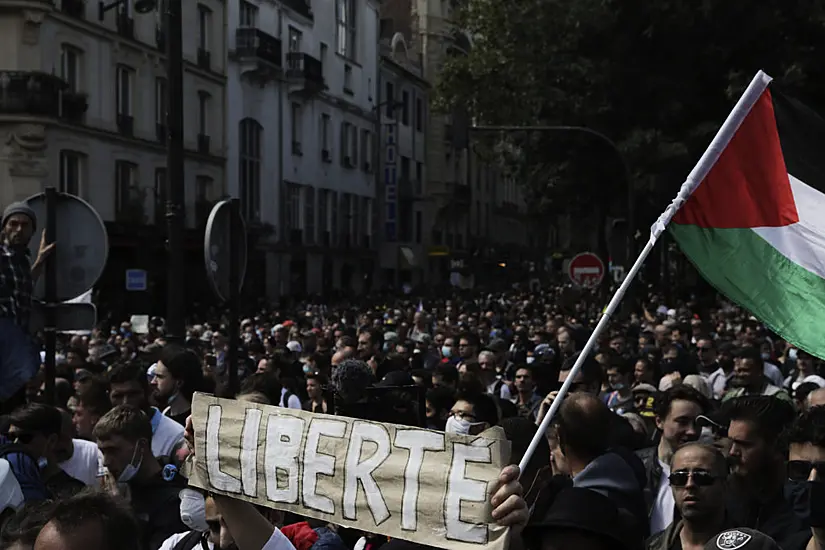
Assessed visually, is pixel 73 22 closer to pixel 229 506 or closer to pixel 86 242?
pixel 86 242

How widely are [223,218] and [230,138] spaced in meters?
32.9

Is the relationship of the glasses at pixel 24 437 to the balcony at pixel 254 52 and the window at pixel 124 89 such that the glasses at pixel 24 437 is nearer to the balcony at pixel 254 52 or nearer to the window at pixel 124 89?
the window at pixel 124 89

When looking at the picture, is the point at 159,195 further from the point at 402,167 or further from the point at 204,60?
the point at 402,167

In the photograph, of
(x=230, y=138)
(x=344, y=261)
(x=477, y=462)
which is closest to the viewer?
(x=477, y=462)

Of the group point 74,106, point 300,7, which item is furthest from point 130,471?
point 300,7

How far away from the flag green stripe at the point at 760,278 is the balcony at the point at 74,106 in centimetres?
2690

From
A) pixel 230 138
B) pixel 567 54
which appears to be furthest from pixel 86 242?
pixel 230 138

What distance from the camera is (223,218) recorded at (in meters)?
7.40

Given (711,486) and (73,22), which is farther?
(73,22)

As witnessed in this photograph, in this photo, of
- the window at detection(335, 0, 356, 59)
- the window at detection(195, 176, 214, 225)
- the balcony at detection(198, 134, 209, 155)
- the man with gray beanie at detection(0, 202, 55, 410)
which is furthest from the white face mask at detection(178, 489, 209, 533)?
the window at detection(335, 0, 356, 59)

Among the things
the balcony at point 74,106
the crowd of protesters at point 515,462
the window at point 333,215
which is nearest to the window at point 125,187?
the balcony at point 74,106

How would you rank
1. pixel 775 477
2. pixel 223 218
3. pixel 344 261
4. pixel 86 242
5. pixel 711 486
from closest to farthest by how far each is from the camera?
pixel 711 486, pixel 775 477, pixel 86 242, pixel 223 218, pixel 344 261

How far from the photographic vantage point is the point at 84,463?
6.48m

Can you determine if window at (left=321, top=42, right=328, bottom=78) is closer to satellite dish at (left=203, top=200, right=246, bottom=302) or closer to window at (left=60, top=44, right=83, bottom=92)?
window at (left=60, top=44, right=83, bottom=92)
